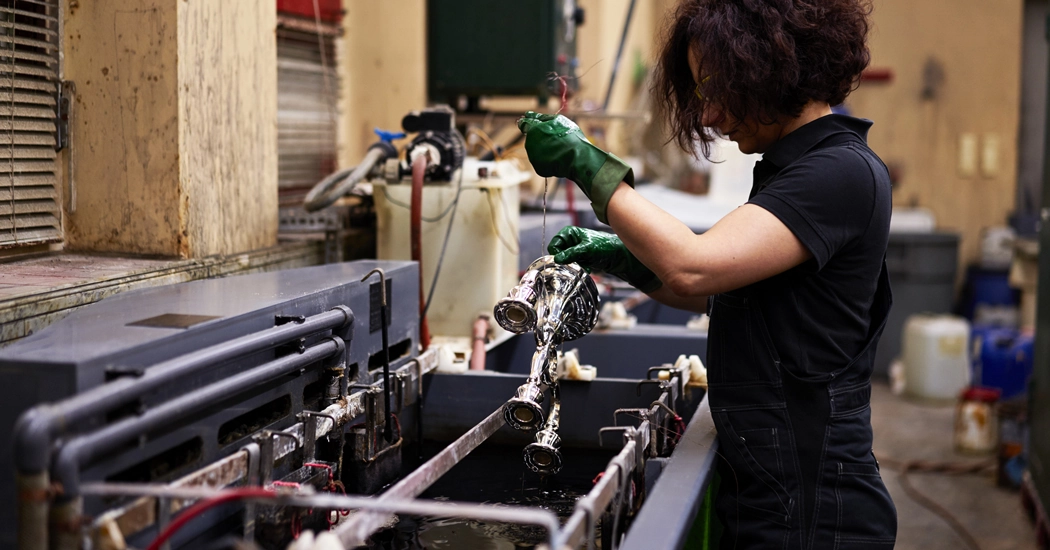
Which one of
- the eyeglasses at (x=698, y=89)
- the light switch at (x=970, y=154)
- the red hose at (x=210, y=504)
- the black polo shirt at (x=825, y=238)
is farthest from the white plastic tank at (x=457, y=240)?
the light switch at (x=970, y=154)

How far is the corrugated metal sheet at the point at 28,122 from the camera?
163cm

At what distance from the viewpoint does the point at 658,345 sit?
2.15m

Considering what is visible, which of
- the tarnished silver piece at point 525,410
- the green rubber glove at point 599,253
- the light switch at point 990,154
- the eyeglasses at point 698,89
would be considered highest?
the light switch at point 990,154

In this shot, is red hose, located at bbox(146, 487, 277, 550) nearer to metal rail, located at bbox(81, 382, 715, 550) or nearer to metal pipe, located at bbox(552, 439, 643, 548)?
metal rail, located at bbox(81, 382, 715, 550)

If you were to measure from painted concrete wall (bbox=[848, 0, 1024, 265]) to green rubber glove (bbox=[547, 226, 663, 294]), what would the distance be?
19.4 feet

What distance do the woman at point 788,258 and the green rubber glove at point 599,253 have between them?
9.9 inches

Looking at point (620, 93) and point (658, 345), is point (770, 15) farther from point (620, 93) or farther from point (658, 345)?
point (620, 93)

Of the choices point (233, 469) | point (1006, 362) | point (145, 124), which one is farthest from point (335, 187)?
point (1006, 362)

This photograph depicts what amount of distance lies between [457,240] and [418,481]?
113cm

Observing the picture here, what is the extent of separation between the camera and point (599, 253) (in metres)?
1.59

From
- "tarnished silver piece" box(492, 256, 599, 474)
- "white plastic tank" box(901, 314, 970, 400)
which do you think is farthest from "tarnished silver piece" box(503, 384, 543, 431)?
"white plastic tank" box(901, 314, 970, 400)

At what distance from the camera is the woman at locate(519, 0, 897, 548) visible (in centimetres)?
125

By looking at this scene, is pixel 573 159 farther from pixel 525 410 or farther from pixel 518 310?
pixel 525 410

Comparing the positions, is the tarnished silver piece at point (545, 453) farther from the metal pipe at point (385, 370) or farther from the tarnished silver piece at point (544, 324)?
the metal pipe at point (385, 370)
